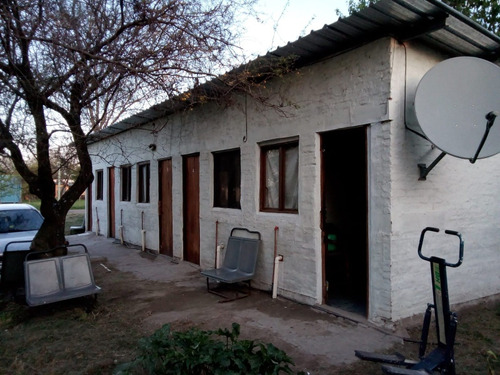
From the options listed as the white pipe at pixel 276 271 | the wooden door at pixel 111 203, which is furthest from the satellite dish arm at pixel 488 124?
the wooden door at pixel 111 203

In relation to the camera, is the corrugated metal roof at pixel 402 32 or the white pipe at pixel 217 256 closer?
the corrugated metal roof at pixel 402 32

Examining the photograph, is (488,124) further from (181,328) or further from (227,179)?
(227,179)

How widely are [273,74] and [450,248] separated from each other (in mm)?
3657

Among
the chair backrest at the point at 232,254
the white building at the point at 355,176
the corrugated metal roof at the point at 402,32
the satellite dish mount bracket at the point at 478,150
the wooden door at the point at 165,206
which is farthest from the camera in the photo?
the wooden door at the point at 165,206

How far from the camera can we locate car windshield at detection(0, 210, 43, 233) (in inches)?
337

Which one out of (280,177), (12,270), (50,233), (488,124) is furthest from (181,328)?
(488,124)

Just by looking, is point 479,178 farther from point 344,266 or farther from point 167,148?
point 167,148

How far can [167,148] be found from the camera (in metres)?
9.67

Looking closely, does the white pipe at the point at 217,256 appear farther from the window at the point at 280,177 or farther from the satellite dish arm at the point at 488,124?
the satellite dish arm at the point at 488,124

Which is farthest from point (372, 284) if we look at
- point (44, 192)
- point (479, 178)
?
point (44, 192)

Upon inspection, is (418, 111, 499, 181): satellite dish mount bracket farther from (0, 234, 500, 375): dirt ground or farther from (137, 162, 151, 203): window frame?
(137, 162, 151, 203): window frame

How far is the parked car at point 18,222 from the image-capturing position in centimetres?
816

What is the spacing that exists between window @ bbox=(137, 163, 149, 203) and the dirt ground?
4.76 metres

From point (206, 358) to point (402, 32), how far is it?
13.9 ft
